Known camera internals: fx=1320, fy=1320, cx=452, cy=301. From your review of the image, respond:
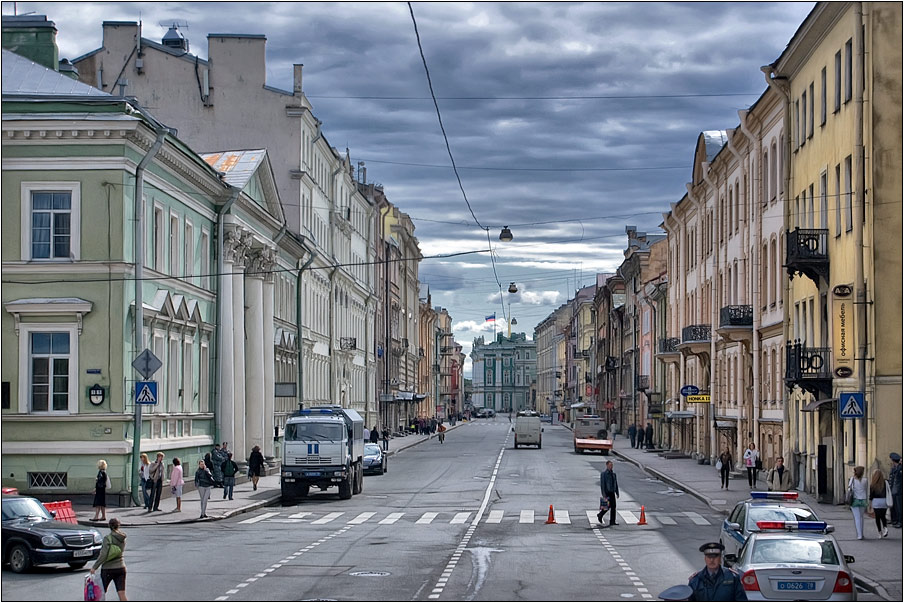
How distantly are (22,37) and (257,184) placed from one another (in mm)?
13315

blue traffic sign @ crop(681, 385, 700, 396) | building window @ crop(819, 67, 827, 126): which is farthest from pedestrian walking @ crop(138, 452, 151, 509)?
blue traffic sign @ crop(681, 385, 700, 396)

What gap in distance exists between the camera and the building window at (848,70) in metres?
33.5

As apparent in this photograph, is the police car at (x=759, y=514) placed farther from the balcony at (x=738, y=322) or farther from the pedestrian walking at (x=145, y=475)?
the balcony at (x=738, y=322)

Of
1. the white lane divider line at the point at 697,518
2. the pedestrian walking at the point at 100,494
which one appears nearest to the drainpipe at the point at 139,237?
the pedestrian walking at the point at 100,494

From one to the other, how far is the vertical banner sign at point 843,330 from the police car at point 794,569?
58.3 ft

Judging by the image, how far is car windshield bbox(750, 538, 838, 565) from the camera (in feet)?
51.2

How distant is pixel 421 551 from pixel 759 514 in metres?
7.20

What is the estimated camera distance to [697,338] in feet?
192

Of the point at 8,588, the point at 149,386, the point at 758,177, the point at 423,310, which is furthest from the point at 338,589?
the point at 423,310

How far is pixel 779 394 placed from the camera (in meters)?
44.5

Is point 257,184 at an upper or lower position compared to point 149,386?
upper

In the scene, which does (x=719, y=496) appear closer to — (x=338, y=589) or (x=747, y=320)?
(x=747, y=320)

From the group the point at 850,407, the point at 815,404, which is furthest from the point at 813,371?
the point at 850,407

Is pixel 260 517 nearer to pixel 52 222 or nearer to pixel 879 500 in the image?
pixel 52 222
